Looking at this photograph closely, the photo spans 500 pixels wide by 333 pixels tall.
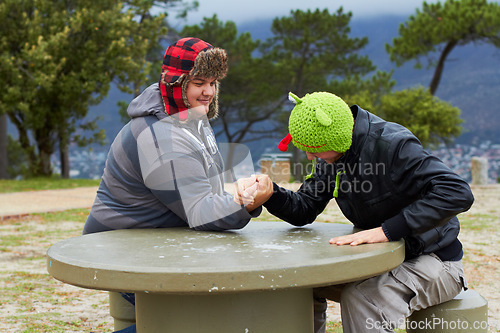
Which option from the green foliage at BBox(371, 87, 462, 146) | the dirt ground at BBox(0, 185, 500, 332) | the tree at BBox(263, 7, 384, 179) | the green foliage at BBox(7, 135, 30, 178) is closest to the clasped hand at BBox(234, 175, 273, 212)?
the dirt ground at BBox(0, 185, 500, 332)

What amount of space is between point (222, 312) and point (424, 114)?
1582cm

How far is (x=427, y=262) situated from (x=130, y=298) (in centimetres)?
142

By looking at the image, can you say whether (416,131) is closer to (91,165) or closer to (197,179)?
(91,165)

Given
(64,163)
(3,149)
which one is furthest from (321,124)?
(64,163)

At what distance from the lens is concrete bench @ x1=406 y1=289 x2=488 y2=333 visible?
2398 millimetres

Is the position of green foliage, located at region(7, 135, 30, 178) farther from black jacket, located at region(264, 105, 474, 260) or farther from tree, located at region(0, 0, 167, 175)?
black jacket, located at region(264, 105, 474, 260)

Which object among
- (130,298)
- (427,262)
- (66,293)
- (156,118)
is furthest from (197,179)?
(66,293)

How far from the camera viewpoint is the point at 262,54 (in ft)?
82.7

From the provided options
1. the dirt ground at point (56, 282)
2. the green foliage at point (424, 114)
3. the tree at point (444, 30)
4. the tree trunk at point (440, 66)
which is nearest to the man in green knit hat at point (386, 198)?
the dirt ground at point (56, 282)

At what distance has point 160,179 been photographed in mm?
2523

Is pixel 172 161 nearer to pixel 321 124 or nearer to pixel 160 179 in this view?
pixel 160 179

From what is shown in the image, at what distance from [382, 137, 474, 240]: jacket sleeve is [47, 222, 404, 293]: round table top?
10 centimetres

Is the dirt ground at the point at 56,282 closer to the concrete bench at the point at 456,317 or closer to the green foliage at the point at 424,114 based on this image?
the concrete bench at the point at 456,317

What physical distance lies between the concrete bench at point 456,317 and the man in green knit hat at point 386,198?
5cm
